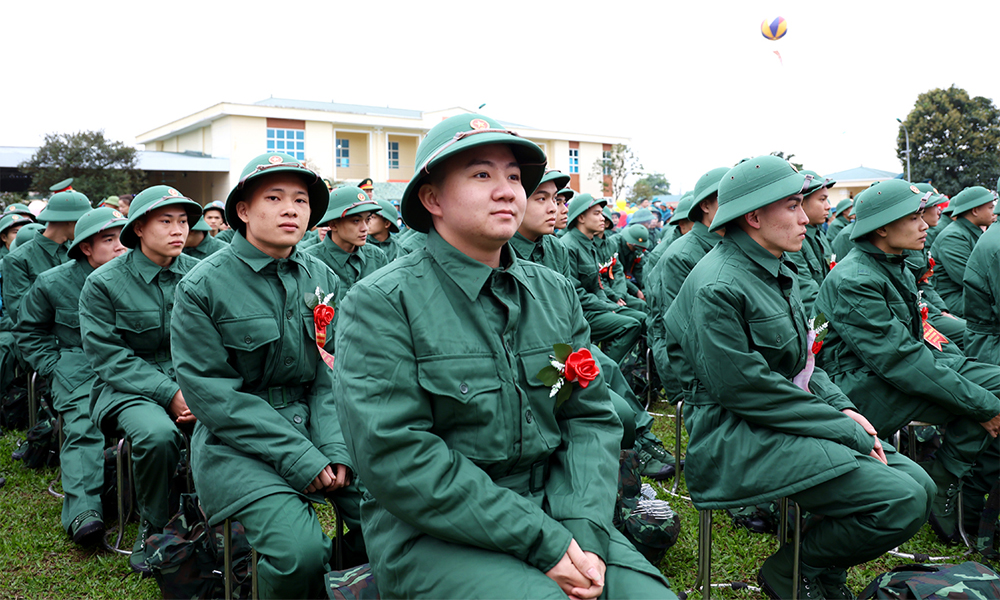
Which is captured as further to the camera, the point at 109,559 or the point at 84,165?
the point at 84,165

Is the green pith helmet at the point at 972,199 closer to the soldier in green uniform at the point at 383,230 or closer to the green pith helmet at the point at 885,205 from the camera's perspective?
the green pith helmet at the point at 885,205

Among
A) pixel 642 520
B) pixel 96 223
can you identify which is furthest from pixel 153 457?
pixel 642 520

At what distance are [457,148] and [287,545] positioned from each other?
1.75 m

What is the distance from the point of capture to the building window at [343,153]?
43.2 metres

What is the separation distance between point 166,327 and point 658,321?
357cm

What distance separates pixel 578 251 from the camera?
6.74m

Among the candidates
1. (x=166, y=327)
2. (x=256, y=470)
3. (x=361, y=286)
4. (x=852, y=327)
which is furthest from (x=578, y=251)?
(x=361, y=286)

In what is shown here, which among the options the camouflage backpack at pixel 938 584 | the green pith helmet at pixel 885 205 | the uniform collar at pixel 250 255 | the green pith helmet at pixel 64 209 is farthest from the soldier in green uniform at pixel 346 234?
the camouflage backpack at pixel 938 584

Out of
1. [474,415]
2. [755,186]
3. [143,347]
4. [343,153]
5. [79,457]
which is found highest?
[343,153]

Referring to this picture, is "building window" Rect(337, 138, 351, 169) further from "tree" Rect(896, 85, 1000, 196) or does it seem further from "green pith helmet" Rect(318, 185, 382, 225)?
"green pith helmet" Rect(318, 185, 382, 225)

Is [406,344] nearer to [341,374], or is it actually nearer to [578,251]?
[341,374]

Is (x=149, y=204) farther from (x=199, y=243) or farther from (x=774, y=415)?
(x=774, y=415)

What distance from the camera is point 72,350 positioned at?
17.9ft

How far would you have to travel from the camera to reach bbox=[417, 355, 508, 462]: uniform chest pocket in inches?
86.4
